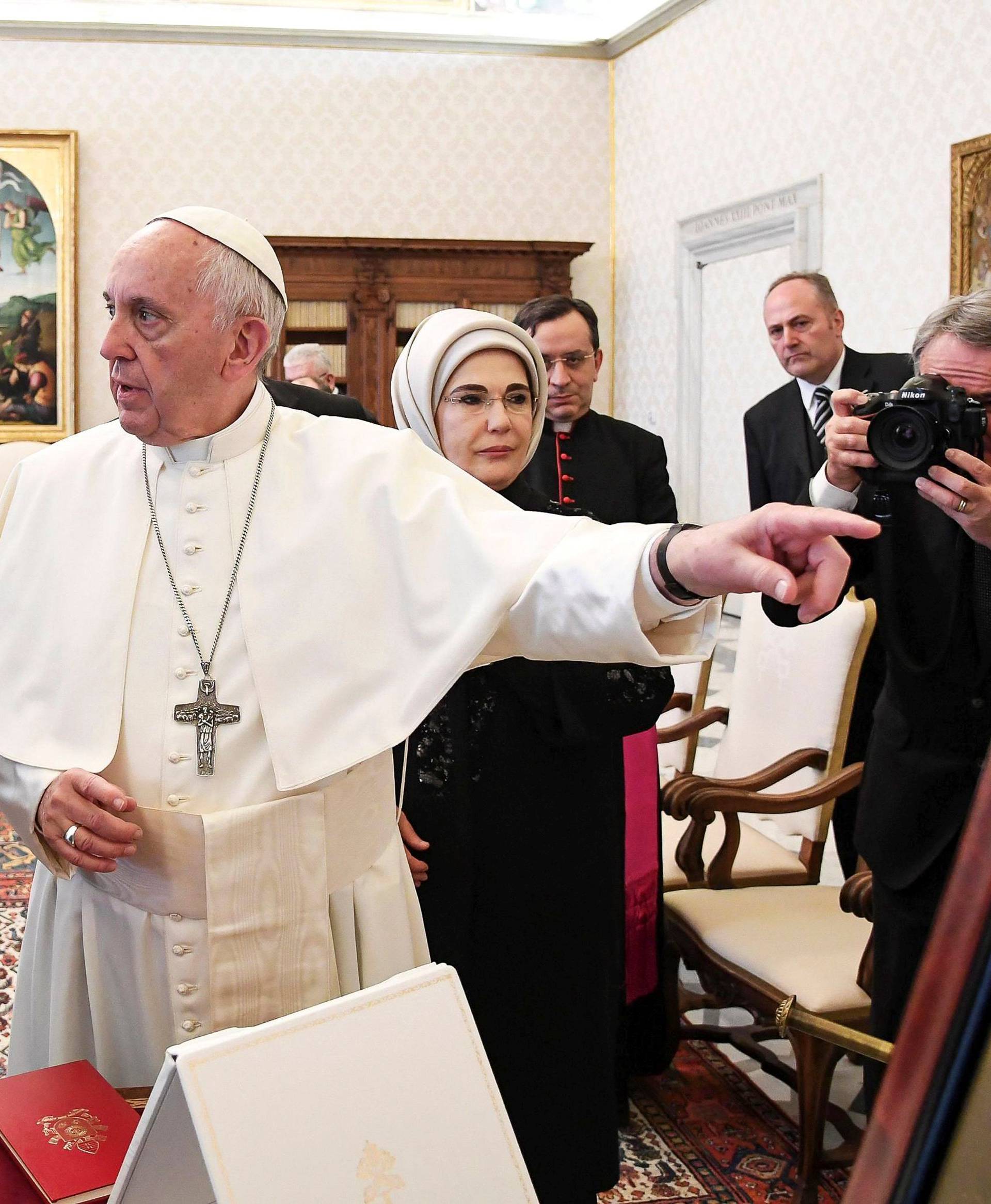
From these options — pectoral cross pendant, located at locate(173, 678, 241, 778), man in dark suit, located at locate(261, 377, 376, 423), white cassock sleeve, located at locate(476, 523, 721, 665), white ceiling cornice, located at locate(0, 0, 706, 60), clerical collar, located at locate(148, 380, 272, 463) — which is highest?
white ceiling cornice, located at locate(0, 0, 706, 60)

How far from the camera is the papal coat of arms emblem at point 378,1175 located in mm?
881

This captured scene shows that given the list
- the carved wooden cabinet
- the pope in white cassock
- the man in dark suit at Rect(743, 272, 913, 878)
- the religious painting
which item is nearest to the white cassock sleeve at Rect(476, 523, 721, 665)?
the pope in white cassock

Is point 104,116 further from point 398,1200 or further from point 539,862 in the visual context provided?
point 398,1200

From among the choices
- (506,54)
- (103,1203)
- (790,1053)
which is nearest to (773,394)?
(790,1053)

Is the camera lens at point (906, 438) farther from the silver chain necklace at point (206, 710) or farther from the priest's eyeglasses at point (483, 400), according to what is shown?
the silver chain necklace at point (206, 710)

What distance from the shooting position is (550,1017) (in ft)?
6.94

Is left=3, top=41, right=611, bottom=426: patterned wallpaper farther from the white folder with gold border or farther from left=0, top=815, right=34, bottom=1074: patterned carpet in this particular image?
the white folder with gold border

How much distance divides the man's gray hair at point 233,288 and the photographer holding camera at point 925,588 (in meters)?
0.99

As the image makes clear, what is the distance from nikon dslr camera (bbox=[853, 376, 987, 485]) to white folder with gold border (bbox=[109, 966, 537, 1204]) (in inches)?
51.7

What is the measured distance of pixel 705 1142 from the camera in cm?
292

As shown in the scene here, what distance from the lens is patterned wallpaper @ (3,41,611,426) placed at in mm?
9625

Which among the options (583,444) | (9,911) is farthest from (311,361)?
(9,911)

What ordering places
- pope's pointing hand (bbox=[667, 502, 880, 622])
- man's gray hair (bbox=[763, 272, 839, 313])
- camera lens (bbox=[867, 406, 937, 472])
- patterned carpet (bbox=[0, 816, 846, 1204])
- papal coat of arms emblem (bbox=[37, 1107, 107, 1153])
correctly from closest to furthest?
pope's pointing hand (bbox=[667, 502, 880, 622]) < papal coat of arms emblem (bbox=[37, 1107, 107, 1153]) < camera lens (bbox=[867, 406, 937, 472]) < patterned carpet (bbox=[0, 816, 846, 1204]) < man's gray hair (bbox=[763, 272, 839, 313])

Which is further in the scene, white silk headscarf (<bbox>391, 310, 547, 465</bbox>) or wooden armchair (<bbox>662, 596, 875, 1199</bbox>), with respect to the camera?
wooden armchair (<bbox>662, 596, 875, 1199</bbox>)
